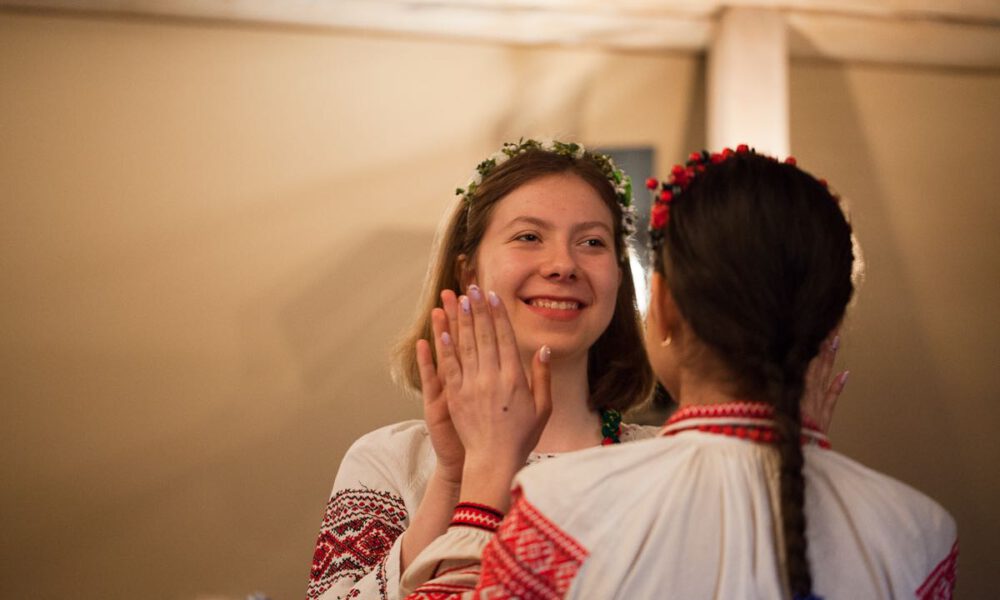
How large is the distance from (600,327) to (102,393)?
277 cm

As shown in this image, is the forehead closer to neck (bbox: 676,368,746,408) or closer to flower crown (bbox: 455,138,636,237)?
flower crown (bbox: 455,138,636,237)

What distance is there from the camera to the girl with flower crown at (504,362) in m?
1.53

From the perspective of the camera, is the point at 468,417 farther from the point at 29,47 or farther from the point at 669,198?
the point at 29,47

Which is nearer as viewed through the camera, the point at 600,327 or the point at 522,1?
the point at 600,327

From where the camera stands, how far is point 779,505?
1205 millimetres

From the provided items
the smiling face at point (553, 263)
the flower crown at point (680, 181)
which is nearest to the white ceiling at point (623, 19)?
the smiling face at point (553, 263)

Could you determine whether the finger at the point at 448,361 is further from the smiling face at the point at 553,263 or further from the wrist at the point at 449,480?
the smiling face at the point at 553,263

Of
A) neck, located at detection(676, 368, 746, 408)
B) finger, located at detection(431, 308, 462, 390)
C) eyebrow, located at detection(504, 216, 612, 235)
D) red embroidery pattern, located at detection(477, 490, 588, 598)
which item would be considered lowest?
red embroidery pattern, located at detection(477, 490, 588, 598)

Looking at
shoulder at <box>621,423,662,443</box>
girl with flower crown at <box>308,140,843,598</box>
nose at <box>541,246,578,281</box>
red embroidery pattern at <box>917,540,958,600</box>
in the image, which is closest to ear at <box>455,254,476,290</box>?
girl with flower crown at <box>308,140,843,598</box>

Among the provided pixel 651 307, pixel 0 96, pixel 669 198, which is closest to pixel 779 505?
pixel 651 307

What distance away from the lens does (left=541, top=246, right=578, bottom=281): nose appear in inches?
81.0

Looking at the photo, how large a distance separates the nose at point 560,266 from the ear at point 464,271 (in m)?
0.26

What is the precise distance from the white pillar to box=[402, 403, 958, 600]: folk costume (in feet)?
9.92

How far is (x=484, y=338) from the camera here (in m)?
1.54
